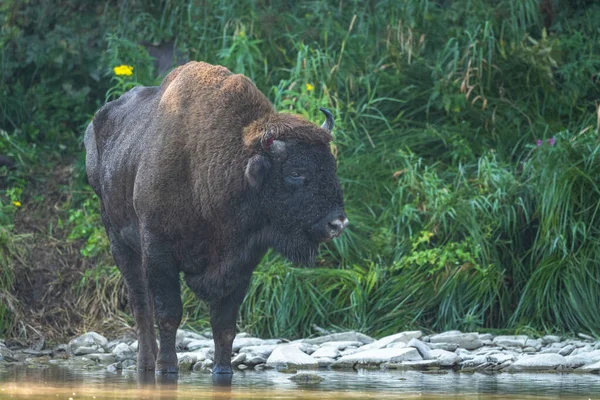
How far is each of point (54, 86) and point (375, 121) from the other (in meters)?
4.17

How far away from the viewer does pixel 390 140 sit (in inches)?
480

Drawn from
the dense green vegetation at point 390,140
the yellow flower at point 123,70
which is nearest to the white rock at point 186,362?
the dense green vegetation at point 390,140

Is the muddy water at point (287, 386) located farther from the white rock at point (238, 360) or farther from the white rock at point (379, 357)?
the white rock at point (238, 360)

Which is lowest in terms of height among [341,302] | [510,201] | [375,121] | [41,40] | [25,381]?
[25,381]

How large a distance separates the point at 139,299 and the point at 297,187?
213 cm

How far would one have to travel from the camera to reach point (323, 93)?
1210 centimetres

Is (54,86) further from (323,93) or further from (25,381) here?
(25,381)

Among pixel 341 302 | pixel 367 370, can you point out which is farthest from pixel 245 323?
pixel 367 370

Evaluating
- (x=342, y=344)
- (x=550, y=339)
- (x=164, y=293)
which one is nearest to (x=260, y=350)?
(x=342, y=344)

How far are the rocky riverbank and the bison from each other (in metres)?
0.81

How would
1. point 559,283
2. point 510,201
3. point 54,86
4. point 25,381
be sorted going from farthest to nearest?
point 54,86
point 510,201
point 559,283
point 25,381

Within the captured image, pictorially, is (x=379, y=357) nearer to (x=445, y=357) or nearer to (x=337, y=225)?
(x=445, y=357)

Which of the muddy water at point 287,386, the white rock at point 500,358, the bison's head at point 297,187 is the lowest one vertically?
the muddy water at point 287,386

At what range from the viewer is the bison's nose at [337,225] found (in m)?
7.46
